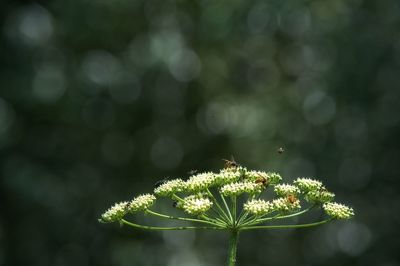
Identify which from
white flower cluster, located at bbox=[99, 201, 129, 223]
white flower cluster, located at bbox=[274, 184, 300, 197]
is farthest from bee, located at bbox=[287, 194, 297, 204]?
white flower cluster, located at bbox=[99, 201, 129, 223]

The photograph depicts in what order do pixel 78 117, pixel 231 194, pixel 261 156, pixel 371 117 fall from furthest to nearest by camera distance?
pixel 261 156
pixel 78 117
pixel 371 117
pixel 231 194

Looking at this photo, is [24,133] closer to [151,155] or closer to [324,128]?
[151,155]

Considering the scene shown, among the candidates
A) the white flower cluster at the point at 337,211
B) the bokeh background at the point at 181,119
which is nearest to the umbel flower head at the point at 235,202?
the white flower cluster at the point at 337,211

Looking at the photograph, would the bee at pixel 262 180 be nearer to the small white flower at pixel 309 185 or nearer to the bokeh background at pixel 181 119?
the small white flower at pixel 309 185

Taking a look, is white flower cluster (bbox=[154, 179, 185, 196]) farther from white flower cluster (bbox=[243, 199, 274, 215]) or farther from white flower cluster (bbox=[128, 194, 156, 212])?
white flower cluster (bbox=[243, 199, 274, 215])

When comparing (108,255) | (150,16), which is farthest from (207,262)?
(150,16)
